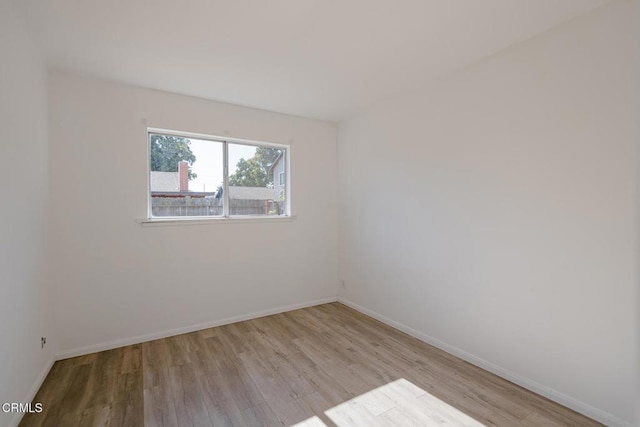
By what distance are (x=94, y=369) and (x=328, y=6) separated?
133 inches

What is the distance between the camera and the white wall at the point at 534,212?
1793 millimetres

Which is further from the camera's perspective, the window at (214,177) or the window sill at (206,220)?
the window at (214,177)

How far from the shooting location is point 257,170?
3.78 m

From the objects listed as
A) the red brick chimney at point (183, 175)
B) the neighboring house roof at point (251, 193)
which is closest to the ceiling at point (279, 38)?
the red brick chimney at point (183, 175)

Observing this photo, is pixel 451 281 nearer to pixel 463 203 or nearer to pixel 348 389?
pixel 463 203

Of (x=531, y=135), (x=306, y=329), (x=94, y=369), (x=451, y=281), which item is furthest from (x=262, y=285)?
(x=531, y=135)

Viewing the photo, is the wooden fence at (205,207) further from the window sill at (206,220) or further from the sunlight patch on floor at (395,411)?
the sunlight patch on floor at (395,411)

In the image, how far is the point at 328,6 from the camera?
1822 mm

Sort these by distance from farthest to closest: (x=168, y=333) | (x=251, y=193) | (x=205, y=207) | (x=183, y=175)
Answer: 1. (x=251, y=193)
2. (x=205, y=207)
3. (x=183, y=175)
4. (x=168, y=333)

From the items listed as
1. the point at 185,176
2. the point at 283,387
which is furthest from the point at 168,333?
the point at 185,176

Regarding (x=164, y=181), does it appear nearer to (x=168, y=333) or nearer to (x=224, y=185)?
(x=224, y=185)

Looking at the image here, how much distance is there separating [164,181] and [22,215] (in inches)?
51.0

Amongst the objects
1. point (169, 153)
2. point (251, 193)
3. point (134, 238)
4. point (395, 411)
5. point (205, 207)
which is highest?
point (169, 153)

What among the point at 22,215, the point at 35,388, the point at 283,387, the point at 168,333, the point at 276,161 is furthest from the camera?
the point at 276,161
